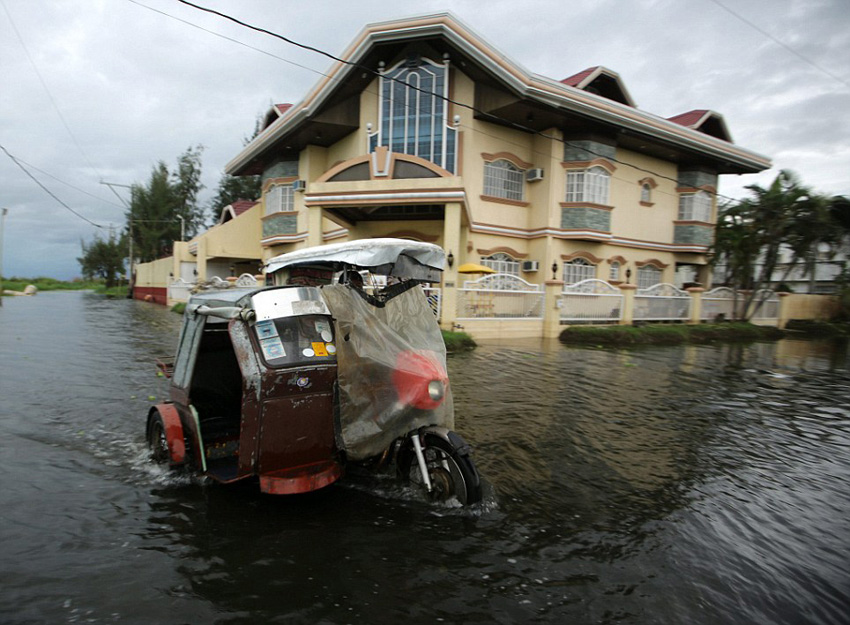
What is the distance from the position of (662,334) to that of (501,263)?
6.14 meters

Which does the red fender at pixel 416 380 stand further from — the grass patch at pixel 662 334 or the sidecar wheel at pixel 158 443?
the grass patch at pixel 662 334

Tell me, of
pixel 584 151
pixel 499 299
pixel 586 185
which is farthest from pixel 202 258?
pixel 584 151

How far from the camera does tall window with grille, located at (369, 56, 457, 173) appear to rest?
1659 centimetres

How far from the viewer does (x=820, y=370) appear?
1116 cm

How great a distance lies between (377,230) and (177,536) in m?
14.8

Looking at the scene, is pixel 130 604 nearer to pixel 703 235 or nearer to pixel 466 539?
pixel 466 539

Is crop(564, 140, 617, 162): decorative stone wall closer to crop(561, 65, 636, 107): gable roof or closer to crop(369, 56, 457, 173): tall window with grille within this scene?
crop(561, 65, 636, 107): gable roof

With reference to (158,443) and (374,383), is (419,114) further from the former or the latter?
(374,383)

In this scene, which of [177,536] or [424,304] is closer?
[177,536]

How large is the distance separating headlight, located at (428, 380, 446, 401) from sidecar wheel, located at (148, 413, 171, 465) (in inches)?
102

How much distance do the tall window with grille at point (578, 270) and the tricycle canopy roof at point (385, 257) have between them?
1548cm

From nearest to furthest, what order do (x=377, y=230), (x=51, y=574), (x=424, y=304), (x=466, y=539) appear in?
(x=51, y=574) → (x=466, y=539) → (x=424, y=304) → (x=377, y=230)

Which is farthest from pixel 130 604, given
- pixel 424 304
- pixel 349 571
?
pixel 424 304

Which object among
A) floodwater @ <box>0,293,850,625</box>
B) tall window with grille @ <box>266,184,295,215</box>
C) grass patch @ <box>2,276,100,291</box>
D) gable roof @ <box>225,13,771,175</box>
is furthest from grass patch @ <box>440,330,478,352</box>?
grass patch @ <box>2,276,100,291</box>
